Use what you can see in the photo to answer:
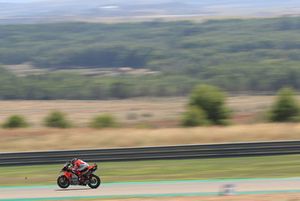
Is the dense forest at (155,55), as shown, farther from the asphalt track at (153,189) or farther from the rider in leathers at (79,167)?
the rider in leathers at (79,167)

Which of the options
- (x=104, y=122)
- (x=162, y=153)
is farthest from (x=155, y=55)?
(x=162, y=153)

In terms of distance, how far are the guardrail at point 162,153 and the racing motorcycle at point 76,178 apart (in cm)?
631

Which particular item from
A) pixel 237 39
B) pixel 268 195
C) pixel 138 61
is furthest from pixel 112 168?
pixel 237 39

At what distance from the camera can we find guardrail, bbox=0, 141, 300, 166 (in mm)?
20938

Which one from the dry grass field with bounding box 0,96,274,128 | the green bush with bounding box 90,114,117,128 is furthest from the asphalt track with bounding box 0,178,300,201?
the dry grass field with bounding box 0,96,274,128

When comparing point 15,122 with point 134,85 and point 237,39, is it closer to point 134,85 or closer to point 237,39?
point 134,85

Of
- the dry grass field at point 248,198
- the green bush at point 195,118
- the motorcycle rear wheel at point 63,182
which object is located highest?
the green bush at point 195,118

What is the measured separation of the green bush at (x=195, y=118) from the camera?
33344 mm

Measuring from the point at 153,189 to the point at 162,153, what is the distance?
6.41 metres

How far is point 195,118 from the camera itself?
33.7 meters

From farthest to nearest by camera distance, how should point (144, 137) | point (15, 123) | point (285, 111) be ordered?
point (15, 123)
point (285, 111)
point (144, 137)

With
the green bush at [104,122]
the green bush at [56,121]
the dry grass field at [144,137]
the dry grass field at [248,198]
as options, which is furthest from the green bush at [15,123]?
the dry grass field at [248,198]

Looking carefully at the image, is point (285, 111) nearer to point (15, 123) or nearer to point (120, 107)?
point (15, 123)

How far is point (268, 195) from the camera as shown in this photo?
522 inches
